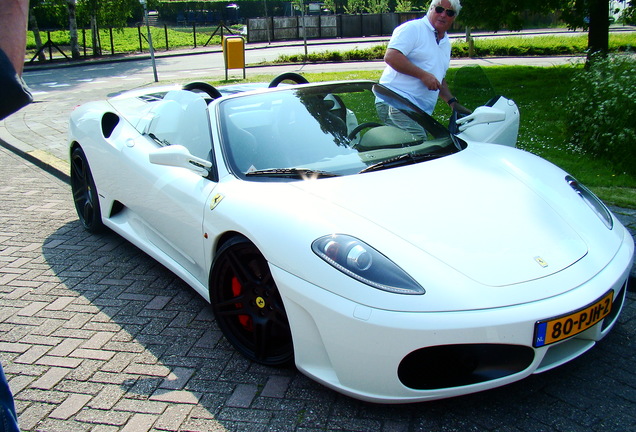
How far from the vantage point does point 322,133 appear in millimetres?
3473

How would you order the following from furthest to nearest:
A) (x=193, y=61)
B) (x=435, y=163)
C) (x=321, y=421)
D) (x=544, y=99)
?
(x=193, y=61)
(x=544, y=99)
(x=435, y=163)
(x=321, y=421)

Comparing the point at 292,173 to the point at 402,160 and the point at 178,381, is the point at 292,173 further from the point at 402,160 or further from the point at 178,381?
the point at 178,381

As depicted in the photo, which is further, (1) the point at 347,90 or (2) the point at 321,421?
(1) the point at 347,90

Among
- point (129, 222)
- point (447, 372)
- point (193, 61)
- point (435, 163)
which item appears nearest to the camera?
point (447, 372)

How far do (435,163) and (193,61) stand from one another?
21888 mm

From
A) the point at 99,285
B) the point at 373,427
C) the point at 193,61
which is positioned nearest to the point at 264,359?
the point at 373,427

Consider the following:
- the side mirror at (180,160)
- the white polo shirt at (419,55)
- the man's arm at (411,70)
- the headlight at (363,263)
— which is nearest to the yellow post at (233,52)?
the white polo shirt at (419,55)

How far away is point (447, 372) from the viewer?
2.36m

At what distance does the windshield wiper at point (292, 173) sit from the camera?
3.08 metres

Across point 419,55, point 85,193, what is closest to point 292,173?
point 419,55

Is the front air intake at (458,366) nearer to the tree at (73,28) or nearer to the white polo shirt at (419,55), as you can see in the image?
the white polo shirt at (419,55)

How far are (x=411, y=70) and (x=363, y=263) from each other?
106 inches

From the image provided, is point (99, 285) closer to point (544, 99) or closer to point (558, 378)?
point (558, 378)

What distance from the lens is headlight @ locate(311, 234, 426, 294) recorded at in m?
2.37
